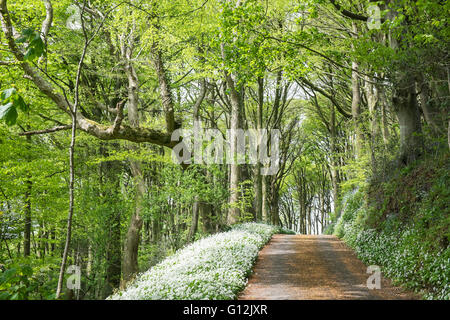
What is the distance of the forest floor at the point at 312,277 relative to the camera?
7.40 meters

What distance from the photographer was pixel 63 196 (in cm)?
1492

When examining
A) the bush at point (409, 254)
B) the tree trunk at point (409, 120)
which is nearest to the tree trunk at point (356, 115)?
the tree trunk at point (409, 120)

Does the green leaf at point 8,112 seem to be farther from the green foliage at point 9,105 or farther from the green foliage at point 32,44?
the green foliage at point 32,44

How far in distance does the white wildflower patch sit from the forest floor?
405 millimetres

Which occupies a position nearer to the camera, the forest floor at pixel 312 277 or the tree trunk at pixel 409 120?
the forest floor at pixel 312 277

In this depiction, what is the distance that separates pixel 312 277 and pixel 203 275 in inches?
117

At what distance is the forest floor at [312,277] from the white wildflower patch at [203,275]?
15.9 inches

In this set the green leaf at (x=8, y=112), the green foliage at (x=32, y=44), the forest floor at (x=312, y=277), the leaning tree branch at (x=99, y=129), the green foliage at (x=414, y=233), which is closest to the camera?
the green leaf at (x=8, y=112)

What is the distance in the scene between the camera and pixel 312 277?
9062mm

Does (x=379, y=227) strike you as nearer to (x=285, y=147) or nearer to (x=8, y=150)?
(x=8, y=150)

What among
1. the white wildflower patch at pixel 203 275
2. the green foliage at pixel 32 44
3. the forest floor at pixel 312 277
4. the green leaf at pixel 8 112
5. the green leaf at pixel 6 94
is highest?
the green foliage at pixel 32 44

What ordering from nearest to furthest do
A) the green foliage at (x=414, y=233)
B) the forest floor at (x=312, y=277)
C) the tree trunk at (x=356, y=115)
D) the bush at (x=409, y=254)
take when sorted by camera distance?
the bush at (x=409, y=254) → the green foliage at (x=414, y=233) → the forest floor at (x=312, y=277) → the tree trunk at (x=356, y=115)

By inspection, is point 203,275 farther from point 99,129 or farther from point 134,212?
point 134,212

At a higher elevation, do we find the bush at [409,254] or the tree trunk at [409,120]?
the tree trunk at [409,120]
